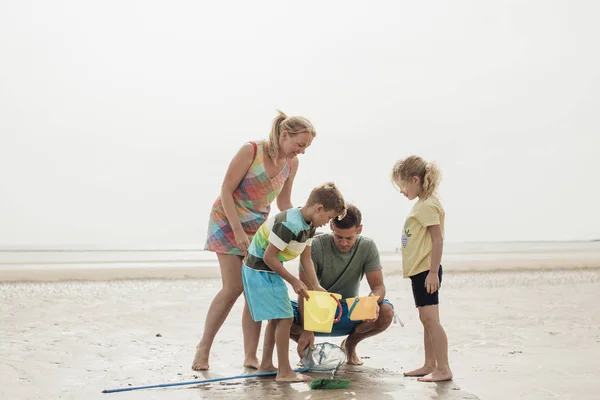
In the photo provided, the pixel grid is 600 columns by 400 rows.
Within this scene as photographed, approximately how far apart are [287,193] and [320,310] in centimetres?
107

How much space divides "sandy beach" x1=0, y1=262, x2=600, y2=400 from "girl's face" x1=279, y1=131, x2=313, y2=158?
4.67 ft

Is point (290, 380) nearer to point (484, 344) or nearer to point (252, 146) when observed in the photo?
point (252, 146)

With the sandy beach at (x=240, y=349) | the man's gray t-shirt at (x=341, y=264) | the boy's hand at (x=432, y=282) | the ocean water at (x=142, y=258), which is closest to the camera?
the sandy beach at (x=240, y=349)

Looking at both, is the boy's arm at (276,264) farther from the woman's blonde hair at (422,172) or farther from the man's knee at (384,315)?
the woman's blonde hair at (422,172)

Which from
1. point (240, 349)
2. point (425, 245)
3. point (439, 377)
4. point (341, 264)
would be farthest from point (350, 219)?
point (240, 349)

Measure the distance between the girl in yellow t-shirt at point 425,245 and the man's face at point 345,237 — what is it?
0.33 m

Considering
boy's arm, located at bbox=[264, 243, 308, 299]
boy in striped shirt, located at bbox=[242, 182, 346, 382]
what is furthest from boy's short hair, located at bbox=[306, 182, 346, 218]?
boy's arm, located at bbox=[264, 243, 308, 299]

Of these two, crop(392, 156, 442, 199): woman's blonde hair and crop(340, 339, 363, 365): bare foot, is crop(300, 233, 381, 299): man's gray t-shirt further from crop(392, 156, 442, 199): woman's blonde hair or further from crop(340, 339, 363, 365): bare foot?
crop(392, 156, 442, 199): woman's blonde hair

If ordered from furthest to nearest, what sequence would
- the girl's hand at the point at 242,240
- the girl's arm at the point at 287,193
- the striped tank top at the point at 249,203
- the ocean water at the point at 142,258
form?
the ocean water at the point at 142,258 < the girl's arm at the point at 287,193 < the striped tank top at the point at 249,203 < the girl's hand at the point at 242,240

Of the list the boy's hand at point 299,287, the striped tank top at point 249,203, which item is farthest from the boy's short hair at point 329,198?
the striped tank top at point 249,203

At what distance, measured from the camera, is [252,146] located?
14.3 feet

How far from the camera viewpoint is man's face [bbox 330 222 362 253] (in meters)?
4.32

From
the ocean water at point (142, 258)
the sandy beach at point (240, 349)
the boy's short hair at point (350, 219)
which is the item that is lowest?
the ocean water at point (142, 258)

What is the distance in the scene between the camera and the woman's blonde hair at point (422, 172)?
161 inches
